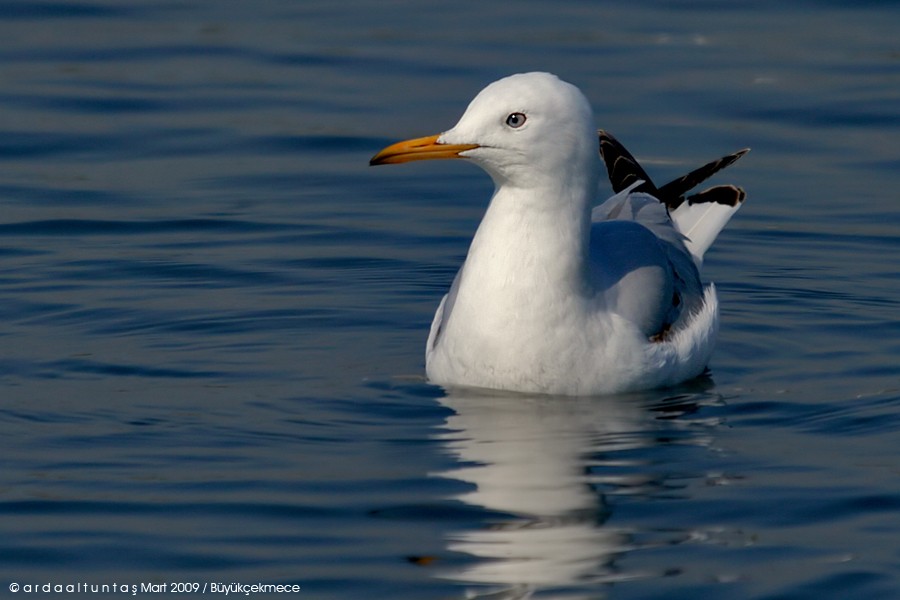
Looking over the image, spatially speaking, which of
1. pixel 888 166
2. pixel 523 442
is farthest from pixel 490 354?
pixel 888 166

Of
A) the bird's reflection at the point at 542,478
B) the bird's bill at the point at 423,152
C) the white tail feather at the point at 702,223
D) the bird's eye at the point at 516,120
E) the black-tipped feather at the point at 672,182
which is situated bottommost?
the bird's reflection at the point at 542,478

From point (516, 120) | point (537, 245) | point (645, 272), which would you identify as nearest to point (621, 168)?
point (645, 272)

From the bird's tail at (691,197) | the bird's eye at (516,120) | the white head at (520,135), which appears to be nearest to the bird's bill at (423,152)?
the white head at (520,135)

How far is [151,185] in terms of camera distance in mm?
12203

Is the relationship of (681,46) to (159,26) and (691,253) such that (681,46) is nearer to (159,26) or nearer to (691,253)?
(159,26)

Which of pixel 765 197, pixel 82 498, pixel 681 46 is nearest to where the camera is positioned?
pixel 82 498

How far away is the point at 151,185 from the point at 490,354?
16.1 ft

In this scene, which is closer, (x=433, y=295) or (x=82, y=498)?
(x=82, y=498)

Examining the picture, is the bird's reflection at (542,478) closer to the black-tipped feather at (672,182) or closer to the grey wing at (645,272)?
the grey wing at (645,272)

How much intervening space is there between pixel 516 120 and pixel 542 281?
27.0 inches

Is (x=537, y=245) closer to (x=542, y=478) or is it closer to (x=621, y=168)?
(x=542, y=478)

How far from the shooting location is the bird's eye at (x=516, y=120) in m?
7.64

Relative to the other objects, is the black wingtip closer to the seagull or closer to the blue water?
the blue water

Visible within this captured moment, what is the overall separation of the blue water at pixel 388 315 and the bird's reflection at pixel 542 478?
2 centimetres
